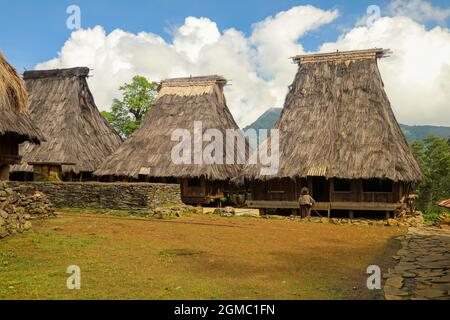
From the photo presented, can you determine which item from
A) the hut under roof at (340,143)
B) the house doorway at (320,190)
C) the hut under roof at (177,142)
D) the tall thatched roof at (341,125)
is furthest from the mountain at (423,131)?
the house doorway at (320,190)

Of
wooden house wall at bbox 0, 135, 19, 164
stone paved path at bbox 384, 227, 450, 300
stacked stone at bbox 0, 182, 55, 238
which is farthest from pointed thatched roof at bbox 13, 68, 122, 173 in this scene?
stone paved path at bbox 384, 227, 450, 300

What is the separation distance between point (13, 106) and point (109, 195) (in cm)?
510

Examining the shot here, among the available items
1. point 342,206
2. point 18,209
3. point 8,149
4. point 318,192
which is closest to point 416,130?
point 318,192

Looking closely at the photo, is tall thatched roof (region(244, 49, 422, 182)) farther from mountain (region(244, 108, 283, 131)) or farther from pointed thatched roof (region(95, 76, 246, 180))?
mountain (region(244, 108, 283, 131))

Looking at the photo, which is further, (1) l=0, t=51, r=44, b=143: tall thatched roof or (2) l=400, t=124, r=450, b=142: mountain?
(2) l=400, t=124, r=450, b=142: mountain

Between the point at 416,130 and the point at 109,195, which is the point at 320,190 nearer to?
the point at 109,195

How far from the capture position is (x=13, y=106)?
14.5m

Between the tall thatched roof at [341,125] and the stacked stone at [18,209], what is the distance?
9125 millimetres

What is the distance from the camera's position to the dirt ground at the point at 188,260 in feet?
20.5

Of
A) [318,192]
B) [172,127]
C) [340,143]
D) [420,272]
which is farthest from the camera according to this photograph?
[172,127]

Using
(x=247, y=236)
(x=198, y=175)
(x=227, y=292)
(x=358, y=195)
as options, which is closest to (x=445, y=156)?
(x=358, y=195)

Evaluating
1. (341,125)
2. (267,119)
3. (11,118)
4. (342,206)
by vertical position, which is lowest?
(342,206)

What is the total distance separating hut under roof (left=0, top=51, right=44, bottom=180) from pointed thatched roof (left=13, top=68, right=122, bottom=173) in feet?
21.1

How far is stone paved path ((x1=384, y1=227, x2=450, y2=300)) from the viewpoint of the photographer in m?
6.27
